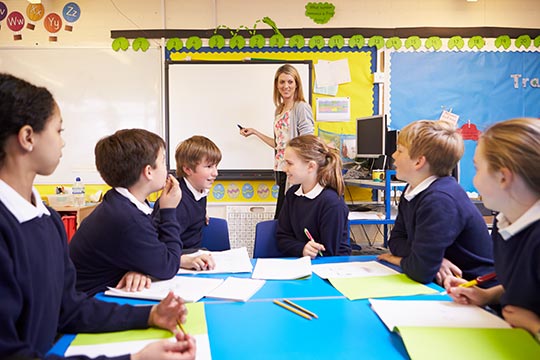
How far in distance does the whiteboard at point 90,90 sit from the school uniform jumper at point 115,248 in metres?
2.59

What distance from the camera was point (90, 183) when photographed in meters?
3.67

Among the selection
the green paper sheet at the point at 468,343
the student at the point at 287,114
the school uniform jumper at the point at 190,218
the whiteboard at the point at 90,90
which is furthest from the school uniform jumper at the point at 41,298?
the whiteboard at the point at 90,90

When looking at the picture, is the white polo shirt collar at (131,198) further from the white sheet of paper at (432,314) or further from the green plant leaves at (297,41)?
the green plant leaves at (297,41)

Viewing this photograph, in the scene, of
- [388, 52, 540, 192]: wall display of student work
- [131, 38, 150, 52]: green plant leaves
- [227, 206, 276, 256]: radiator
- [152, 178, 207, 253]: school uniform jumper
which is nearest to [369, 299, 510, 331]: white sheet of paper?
[152, 178, 207, 253]: school uniform jumper

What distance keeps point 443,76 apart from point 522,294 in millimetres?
3222

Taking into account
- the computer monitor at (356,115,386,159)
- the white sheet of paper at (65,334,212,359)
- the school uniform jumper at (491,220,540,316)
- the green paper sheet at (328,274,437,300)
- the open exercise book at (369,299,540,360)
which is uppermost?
the computer monitor at (356,115,386,159)

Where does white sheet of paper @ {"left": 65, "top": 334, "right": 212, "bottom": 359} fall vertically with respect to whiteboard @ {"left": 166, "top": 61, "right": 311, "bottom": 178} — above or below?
below

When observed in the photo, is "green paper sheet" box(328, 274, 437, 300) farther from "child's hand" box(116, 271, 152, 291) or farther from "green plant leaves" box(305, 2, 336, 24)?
"green plant leaves" box(305, 2, 336, 24)

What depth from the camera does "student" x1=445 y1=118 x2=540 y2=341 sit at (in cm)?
88

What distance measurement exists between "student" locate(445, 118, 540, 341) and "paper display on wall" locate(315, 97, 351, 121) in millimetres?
2705

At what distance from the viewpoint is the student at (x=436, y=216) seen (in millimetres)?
1241

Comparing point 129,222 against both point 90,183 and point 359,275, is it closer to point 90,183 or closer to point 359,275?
point 359,275

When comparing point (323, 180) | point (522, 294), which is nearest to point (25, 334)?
point (522, 294)

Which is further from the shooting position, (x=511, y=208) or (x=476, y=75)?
(x=476, y=75)
